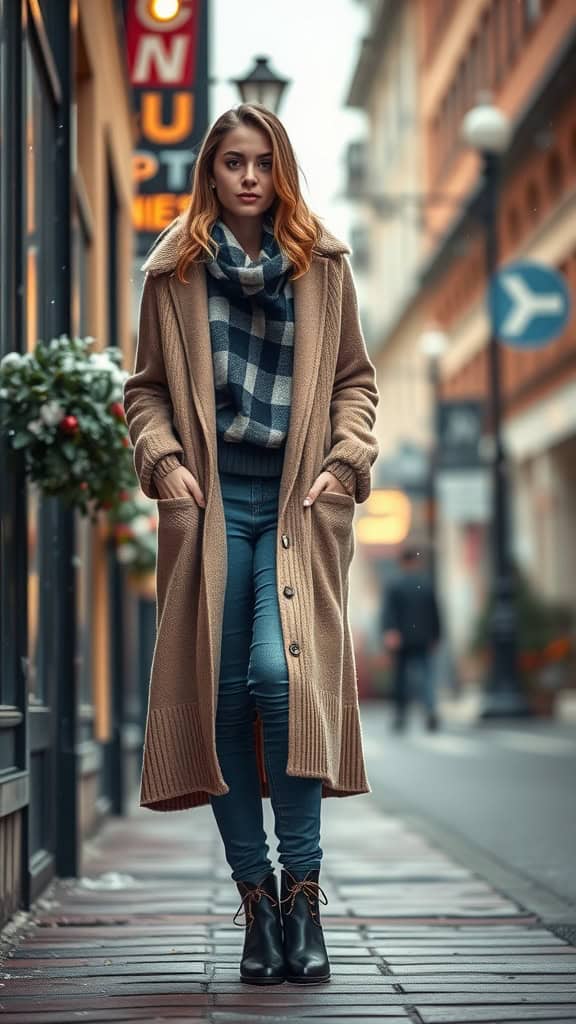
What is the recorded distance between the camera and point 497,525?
24.2 m

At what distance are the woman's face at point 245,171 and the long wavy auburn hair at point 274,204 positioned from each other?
2cm

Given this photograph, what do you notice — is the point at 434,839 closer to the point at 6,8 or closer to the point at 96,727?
the point at 96,727

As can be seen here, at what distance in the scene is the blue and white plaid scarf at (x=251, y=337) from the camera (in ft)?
15.5

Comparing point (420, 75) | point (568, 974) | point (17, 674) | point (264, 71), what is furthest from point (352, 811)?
point (420, 75)

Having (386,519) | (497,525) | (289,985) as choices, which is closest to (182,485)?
(289,985)

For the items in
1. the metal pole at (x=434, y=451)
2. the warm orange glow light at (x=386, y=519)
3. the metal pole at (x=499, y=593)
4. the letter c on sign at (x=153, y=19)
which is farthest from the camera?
→ the warm orange glow light at (x=386, y=519)

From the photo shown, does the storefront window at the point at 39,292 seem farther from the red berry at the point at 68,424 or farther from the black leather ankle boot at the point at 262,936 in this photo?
the black leather ankle boot at the point at 262,936

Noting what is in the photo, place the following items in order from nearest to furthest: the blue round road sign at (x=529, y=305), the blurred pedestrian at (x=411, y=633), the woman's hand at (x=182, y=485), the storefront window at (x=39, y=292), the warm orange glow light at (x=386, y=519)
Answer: the woman's hand at (x=182, y=485) → the storefront window at (x=39, y=292) → the blue round road sign at (x=529, y=305) → the blurred pedestrian at (x=411, y=633) → the warm orange glow light at (x=386, y=519)

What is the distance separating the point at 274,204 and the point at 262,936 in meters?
1.76

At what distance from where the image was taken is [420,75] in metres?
52.4

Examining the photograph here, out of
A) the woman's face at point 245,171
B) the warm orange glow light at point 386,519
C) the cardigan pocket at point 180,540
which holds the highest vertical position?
the warm orange glow light at point 386,519

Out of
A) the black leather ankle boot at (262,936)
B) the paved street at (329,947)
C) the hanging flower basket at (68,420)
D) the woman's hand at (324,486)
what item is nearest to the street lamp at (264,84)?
the paved street at (329,947)

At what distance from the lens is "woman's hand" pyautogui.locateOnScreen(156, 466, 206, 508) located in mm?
4668

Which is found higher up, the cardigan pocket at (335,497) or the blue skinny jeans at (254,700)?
the cardigan pocket at (335,497)
